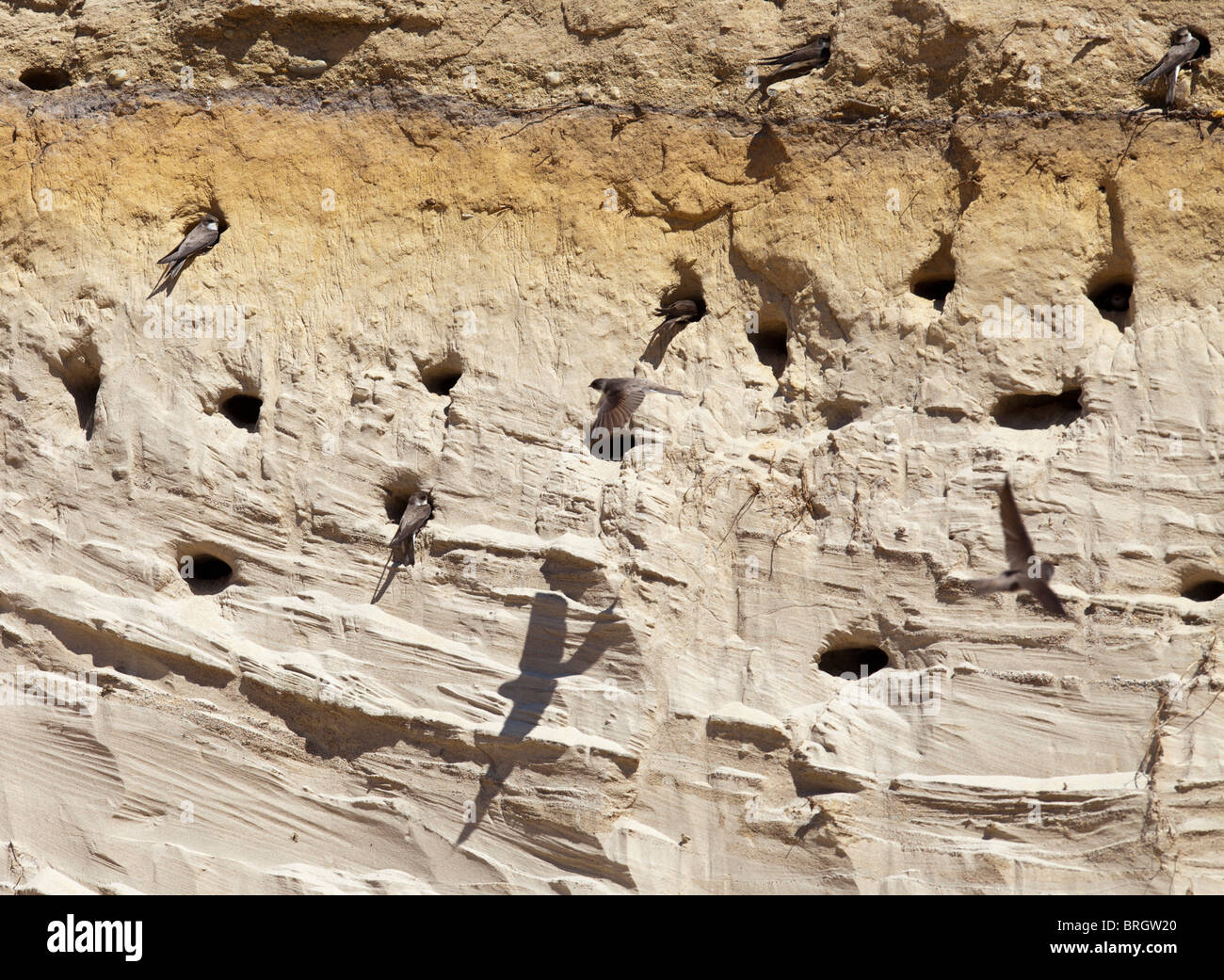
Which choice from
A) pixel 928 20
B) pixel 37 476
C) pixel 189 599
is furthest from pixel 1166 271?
pixel 37 476

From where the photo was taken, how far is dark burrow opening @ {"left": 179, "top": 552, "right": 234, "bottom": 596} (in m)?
6.62

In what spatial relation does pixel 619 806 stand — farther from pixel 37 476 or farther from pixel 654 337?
pixel 37 476

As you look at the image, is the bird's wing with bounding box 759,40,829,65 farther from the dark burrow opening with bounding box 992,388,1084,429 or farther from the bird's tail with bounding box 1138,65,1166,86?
the dark burrow opening with bounding box 992,388,1084,429

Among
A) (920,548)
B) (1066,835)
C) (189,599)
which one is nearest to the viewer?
(1066,835)

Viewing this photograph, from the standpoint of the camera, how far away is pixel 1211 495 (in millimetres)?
5969

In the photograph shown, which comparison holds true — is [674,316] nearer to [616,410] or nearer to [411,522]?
[616,410]

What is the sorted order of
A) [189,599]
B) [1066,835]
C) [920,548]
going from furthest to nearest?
1. [189,599]
2. [920,548]
3. [1066,835]

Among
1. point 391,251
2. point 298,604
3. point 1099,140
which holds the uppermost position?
point 1099,140

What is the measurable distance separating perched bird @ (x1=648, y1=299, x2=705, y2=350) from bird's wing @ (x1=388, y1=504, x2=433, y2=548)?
1.29 m

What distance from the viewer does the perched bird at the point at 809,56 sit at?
22.0 feet

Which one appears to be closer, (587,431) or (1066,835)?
(1066,835)

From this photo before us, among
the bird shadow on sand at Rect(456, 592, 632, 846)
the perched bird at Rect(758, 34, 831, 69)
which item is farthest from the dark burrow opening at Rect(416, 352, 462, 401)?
the perched bird at Rect(758, 34, 831, 69)

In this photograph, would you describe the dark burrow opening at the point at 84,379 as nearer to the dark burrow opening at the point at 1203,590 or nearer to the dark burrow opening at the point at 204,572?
the dark burrow opening at the point at 204,572

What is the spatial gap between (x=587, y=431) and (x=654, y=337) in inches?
21.0
